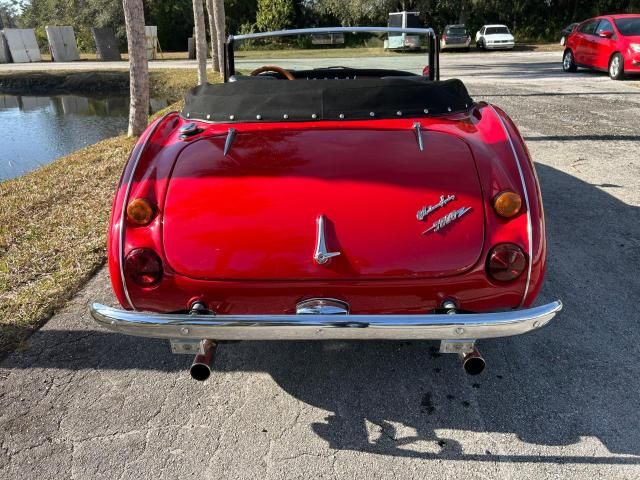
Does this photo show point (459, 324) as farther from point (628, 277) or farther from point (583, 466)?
point (628, 277)

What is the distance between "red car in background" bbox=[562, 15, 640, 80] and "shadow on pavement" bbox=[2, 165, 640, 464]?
433 inches

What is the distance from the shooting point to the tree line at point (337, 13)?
33250 millimetres

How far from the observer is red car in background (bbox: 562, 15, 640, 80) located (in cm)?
1223

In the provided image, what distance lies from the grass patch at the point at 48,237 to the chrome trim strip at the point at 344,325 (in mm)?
1484

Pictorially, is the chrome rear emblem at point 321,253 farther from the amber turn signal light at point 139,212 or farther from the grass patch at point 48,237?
the grass patch at point 48,237

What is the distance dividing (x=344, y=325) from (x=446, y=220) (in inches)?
25.1

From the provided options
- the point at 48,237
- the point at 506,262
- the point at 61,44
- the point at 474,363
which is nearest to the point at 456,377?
the point at 474,363

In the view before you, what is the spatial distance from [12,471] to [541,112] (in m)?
9.54

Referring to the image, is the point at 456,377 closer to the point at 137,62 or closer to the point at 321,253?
the point at 321,253

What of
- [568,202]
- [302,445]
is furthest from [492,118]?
[568,202]

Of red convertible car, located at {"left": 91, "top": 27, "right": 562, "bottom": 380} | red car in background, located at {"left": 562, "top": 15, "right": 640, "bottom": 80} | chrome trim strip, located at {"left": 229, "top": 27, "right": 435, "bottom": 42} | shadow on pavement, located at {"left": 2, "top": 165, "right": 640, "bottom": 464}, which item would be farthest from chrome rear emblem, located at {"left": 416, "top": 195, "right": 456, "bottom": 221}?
red car in background, located at {"left": 562, "top": 15, "right": 640, "bottom": 80}

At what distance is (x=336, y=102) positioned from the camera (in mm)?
2916

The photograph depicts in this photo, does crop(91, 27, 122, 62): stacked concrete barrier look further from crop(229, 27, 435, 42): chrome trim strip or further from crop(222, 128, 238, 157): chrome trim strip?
crop(222, 128, 238, 157): chrome trim strip

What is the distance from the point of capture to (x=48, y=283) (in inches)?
145
